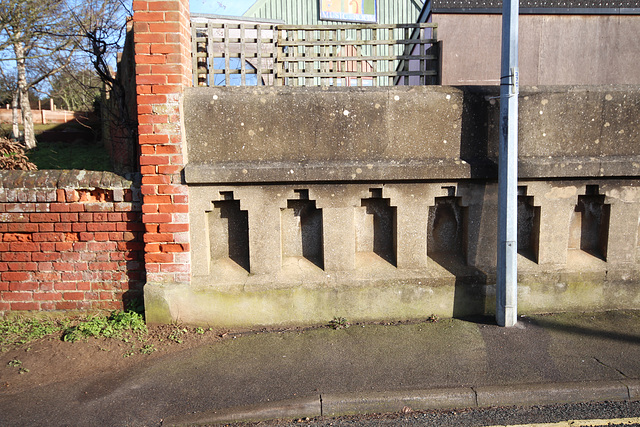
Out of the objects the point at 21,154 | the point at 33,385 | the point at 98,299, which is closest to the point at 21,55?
the point at 21,154

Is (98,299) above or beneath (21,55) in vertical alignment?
beneath

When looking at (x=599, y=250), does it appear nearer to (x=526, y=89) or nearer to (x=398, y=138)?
(x=526, y=89)

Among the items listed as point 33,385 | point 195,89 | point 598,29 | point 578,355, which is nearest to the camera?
point 33,385

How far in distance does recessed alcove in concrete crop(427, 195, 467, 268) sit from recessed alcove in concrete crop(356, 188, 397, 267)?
428 millimetres

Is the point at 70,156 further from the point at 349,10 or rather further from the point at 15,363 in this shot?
the point at 349,10

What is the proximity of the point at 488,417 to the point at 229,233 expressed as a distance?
2.90 meters

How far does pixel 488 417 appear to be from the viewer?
3.26 metres

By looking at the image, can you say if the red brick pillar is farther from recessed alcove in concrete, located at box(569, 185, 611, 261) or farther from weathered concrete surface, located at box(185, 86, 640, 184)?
recessed alcove in concrete, located at box(569, 185, 611, 261)

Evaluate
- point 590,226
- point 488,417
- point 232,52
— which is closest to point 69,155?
point 232,52

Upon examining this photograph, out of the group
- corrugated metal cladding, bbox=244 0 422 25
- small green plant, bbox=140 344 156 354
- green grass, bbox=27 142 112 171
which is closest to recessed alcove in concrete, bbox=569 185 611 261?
small green plant, bbox=140 344 156 354

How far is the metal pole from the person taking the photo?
427 centimetres

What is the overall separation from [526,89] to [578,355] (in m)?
2.56

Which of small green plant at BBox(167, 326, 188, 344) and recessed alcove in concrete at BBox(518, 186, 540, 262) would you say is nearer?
small green plant at BBox(167, 326, 188, 344)

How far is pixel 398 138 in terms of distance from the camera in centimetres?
461
